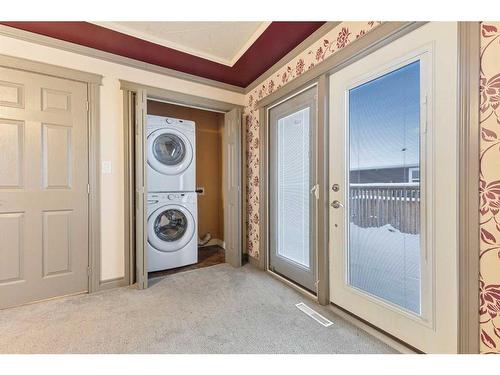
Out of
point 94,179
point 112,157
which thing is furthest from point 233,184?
point 94,179

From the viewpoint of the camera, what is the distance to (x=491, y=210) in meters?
0.98

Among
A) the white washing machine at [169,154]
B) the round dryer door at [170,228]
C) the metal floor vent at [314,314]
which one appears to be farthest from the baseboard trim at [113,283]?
the metal floor vent at [314,314]

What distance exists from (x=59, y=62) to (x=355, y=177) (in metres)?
2.67

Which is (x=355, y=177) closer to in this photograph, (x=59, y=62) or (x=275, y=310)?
(x=275, y=310)

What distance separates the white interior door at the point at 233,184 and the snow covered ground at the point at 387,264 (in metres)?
1.43

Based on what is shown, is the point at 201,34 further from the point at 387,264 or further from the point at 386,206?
the point at 387,264

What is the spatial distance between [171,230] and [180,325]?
1413 millimetres

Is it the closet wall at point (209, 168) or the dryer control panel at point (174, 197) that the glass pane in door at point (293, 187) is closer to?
the dryer control panel at point (174, 197)

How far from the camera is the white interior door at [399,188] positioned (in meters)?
1.14

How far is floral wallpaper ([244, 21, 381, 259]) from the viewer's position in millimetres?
1607

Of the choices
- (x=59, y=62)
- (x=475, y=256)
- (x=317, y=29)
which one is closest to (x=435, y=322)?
(x=475, y=256)

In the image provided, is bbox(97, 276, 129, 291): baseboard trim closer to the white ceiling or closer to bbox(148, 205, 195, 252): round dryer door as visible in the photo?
bbox(148, 205, 195, 252): round dryer door

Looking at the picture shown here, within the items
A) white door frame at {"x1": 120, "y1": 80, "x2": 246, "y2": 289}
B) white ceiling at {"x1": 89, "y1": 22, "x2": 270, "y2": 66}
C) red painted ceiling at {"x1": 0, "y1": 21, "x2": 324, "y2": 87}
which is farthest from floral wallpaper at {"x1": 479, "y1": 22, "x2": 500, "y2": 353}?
white door frame at {"x1": 120, "y1": 80, "x2": 246, "y2": 289}

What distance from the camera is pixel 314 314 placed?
1716mm
